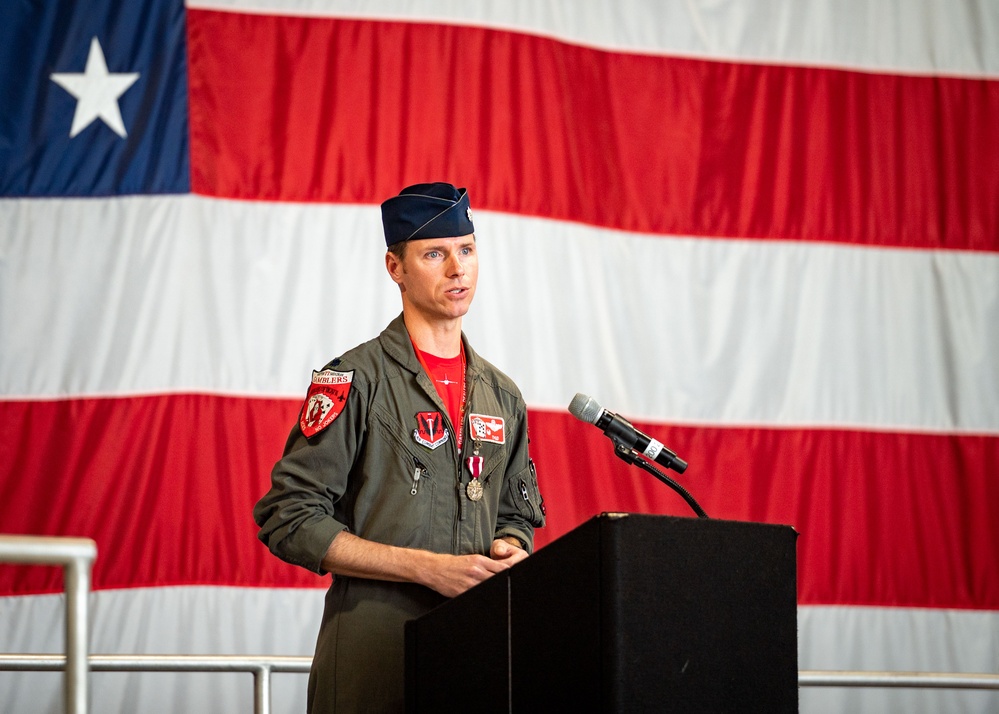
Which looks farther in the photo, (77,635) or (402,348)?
(402,348)

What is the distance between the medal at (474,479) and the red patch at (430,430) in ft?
0.21

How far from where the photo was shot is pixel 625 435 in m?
1.76

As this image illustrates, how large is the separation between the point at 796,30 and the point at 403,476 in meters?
2.57

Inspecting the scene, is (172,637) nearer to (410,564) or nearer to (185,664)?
(185,664)

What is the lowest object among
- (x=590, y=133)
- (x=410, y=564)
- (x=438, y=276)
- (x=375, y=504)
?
(x=410, y=564)

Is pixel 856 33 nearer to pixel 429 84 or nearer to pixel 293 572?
pixel 429 84

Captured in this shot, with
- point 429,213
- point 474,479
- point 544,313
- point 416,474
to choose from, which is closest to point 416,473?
point 416,474

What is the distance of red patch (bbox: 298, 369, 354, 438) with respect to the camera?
194cm

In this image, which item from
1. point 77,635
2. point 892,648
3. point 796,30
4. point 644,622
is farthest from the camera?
point 796,30

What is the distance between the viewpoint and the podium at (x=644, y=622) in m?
1.34

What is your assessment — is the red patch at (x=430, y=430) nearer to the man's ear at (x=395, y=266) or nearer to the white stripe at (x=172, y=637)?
the man's ear at (x=395, y=266)

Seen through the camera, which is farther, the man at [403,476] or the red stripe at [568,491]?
the red stripe at [568,491]

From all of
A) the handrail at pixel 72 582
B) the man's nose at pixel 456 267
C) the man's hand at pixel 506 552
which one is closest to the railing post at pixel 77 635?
the handrail at pixel 72 582

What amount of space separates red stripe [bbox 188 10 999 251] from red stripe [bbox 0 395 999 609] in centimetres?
69
